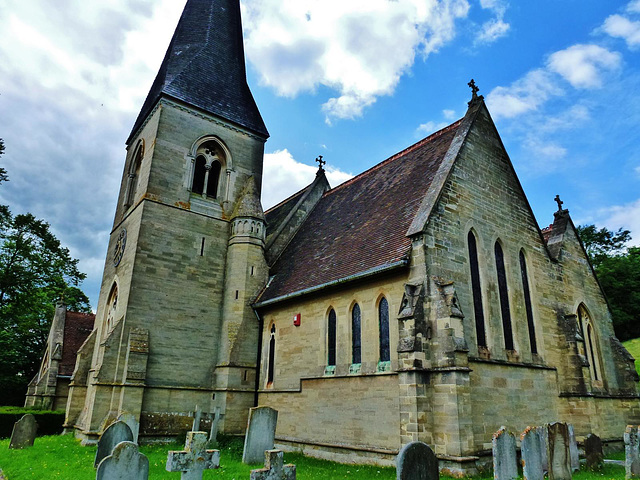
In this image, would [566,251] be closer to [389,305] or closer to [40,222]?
[389,305]

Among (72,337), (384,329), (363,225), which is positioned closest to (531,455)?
(384,329)

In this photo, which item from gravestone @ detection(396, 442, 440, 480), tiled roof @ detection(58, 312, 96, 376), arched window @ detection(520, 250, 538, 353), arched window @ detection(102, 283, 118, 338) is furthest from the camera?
tiled roof @ detection(58, 312, 96, 376)

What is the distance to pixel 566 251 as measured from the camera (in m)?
18.6

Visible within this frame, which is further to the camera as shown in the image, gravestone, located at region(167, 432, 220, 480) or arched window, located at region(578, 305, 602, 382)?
arched window, located at region(578, 305, 602, 382)

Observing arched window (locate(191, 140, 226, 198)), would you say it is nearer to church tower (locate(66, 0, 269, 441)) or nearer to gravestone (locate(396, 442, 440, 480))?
church tower (locate(66, 0, 269, 441))

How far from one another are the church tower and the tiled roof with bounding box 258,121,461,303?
2.20 metres

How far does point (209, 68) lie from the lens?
2342 centimetres

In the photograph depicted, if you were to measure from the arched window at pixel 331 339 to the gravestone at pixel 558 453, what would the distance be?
7113 millimetres

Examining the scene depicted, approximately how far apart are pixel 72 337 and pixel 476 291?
86.7 feet

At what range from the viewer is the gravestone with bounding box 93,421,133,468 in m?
9.95

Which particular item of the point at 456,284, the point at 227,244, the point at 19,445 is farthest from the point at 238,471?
Answer: the point at 227,244

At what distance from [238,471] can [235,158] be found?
1549 cm

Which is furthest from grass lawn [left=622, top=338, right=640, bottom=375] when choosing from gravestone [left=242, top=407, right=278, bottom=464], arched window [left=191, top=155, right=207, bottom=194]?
arched window [left=191, top=155, right=207, bottom=194]

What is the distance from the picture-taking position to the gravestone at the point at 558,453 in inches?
368
